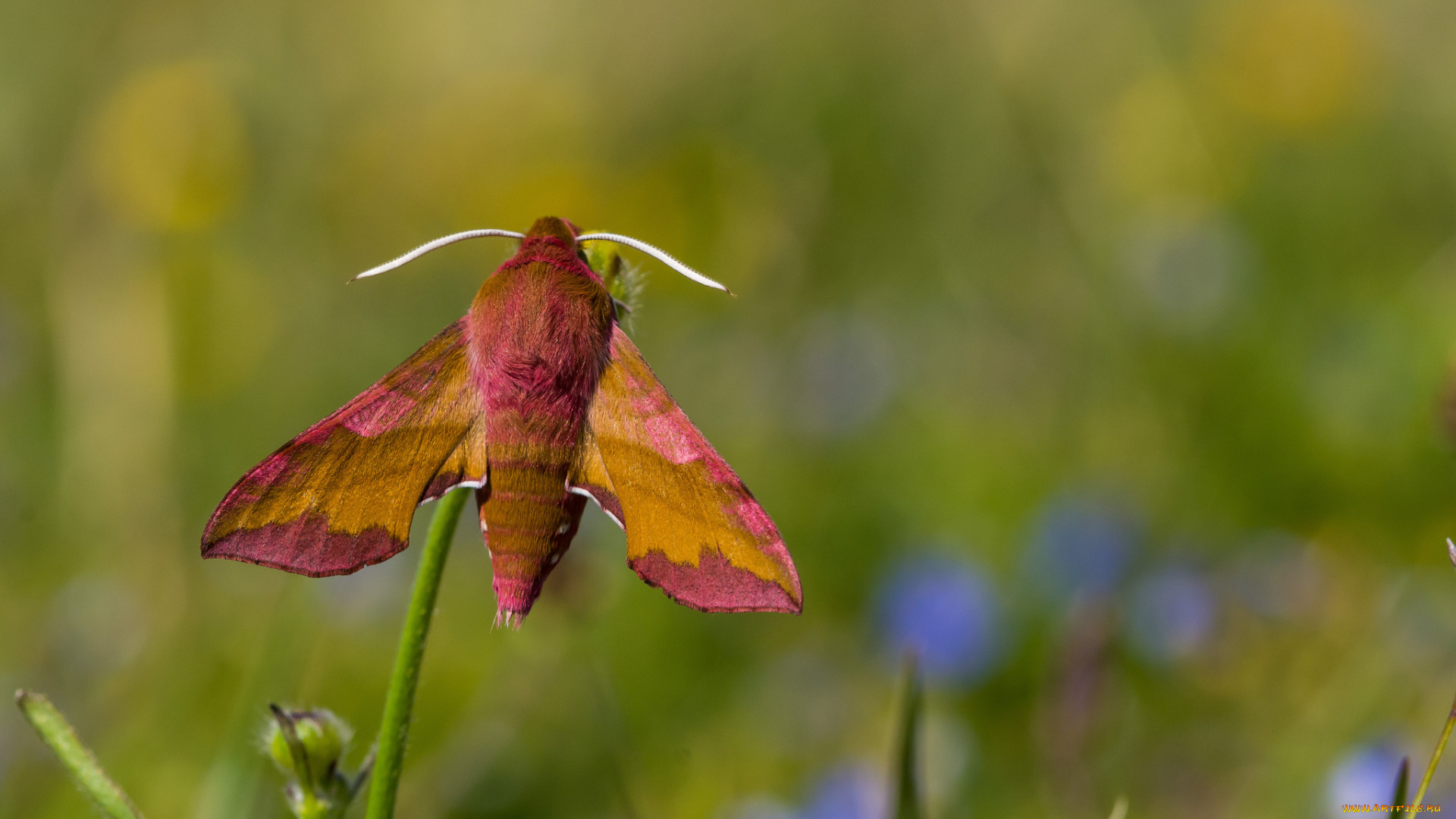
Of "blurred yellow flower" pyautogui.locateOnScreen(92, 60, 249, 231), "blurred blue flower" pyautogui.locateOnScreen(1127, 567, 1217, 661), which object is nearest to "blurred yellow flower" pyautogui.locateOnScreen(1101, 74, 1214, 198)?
"blurred blue flower" pyautogui.locateOnScreen(1127, 567, 1217, 661)

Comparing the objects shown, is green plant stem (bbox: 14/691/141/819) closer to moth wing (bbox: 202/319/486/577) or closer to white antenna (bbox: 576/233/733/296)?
moth wing (bbox: 202/319/486/577)

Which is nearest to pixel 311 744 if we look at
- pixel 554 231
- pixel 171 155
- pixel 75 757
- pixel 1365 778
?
pixel 75 757

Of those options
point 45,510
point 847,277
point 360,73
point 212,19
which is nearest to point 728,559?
point 45,510

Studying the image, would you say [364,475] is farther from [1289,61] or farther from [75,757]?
[1289,61]

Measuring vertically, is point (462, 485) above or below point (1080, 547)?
above

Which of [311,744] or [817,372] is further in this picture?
[817,372]

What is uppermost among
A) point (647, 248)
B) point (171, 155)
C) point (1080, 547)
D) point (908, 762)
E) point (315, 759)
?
point (171, 155)
